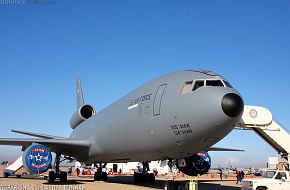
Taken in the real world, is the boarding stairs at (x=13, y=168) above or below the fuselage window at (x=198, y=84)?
below

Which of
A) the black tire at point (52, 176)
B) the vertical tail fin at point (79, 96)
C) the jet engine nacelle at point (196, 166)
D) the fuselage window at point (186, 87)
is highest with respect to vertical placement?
the vertical tail fin at point (79, 96)

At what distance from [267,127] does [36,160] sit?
14593mm

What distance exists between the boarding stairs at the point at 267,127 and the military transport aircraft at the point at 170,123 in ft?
15.8

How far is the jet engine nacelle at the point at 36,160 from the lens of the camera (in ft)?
60.8

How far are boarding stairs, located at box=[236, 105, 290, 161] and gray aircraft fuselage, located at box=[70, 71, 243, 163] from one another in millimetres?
8139

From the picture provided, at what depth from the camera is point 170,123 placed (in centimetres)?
1292

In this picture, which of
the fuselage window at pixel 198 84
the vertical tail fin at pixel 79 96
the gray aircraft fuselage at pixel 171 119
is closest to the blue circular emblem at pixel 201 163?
the gray aircraft fuselage at pixel 171 119

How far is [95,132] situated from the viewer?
70.7ft

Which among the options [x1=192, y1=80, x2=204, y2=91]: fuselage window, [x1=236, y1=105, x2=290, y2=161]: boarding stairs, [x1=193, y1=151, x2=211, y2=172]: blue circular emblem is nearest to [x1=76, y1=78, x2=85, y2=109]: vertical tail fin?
[x1=236, y1=105, x2=290, y2=161]: boarding stairs

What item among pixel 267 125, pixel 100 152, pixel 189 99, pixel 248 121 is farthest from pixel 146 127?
pixel 267 125

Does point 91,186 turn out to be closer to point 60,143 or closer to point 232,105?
point 60,143

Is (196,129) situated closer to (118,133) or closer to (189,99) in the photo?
(189,99)

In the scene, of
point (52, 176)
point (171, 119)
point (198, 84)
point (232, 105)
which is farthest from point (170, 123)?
point (52, 176)

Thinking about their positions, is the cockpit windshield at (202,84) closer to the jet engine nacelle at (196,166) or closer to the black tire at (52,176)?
the jet engine nacelle at (196,166)
